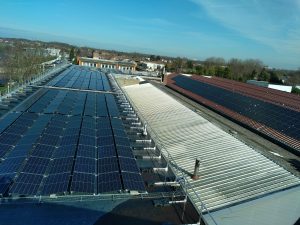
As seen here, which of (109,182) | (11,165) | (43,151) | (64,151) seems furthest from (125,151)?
(11,165)

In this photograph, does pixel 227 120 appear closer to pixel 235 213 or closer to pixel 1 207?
pixel 235 213

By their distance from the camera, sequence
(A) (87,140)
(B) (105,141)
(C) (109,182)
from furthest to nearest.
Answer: (B) (105,141)
(A) (87,140)
(C) (109,182)

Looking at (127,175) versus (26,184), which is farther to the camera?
(127,175)

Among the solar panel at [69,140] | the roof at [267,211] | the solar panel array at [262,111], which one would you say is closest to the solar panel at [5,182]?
the solar panel at [69,140]

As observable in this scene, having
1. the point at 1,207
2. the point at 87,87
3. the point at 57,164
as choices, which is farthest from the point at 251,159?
the point at 87,87

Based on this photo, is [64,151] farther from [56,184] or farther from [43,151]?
[56,184]

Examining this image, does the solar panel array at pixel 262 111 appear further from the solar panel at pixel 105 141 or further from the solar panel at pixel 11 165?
the solar panel at pixel 11 165

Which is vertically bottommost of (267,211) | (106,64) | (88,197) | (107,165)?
(267,211)
